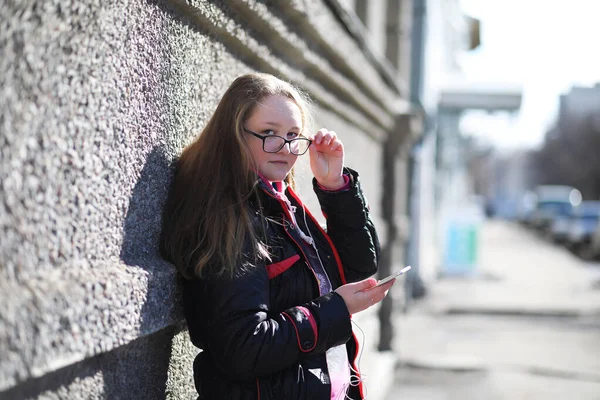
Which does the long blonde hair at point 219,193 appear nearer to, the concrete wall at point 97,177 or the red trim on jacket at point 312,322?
the concrete wall at point 97,177

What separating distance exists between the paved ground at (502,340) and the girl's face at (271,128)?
4490 millimetres

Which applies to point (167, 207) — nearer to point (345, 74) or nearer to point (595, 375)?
point (345, 74)

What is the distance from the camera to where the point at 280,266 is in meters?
1.91

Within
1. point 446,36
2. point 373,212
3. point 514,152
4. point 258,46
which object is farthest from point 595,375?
point 514,152

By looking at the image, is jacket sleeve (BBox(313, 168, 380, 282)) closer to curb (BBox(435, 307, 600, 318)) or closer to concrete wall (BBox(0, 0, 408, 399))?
concrete wall (BBox(0, 0, 408, 399))

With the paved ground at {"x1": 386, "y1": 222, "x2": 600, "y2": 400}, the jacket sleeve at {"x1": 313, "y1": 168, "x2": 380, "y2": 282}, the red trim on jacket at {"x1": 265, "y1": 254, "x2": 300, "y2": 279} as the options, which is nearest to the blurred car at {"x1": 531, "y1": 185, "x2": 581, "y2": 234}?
the paved ground at {"x1": 386, "y1": 222, "x2": 600, "y2": 400}

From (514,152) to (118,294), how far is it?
304ft

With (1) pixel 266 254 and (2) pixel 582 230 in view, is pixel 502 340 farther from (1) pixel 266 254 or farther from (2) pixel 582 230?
(2) pixel 582 230

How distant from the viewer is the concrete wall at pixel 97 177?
1.28 m

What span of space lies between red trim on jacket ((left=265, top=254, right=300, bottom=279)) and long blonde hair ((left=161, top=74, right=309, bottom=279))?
6 centimetres

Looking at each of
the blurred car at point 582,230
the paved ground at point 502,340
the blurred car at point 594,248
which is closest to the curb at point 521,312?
the paved ground at point 502,340

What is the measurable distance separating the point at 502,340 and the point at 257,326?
303 inches

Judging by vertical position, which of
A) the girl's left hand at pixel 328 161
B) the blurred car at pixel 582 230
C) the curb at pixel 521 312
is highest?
the girl's left hand at pixel 328 161

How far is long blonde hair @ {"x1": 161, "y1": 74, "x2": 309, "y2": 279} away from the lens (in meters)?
1.84
